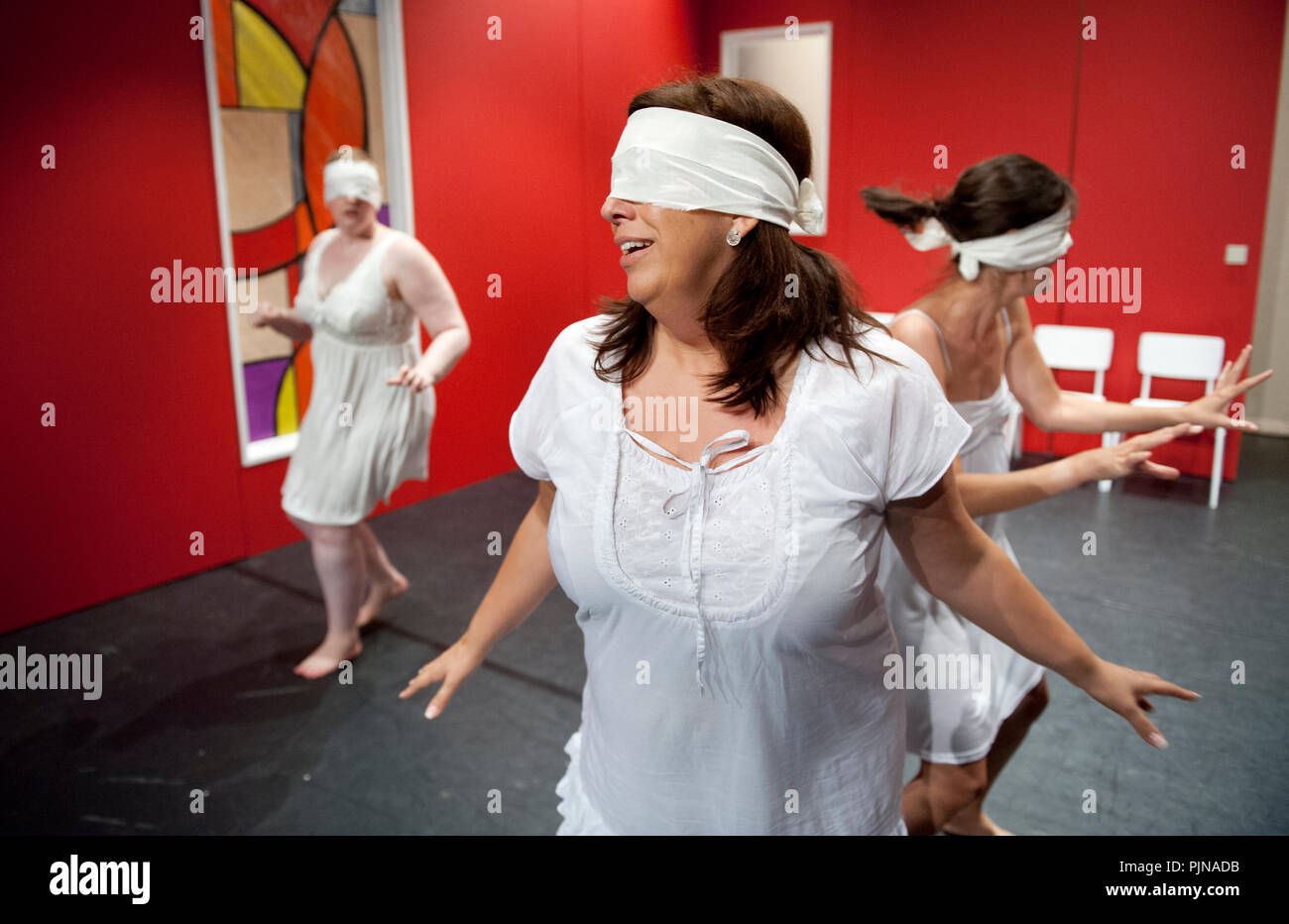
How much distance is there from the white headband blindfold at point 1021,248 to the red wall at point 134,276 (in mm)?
1295

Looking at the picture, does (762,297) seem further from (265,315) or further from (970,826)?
(265,315)

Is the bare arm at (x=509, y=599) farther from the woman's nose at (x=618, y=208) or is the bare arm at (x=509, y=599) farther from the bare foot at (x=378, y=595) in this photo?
the bare foot at (x=378, y=595)

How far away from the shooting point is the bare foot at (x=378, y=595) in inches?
149

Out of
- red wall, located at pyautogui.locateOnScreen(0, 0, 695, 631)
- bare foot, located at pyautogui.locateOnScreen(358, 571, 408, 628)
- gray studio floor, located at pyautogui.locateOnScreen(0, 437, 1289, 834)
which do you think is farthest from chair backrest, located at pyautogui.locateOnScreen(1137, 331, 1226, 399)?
bare foot, located at pyautogui.locateOnScreen(358, 571, 408, 628)

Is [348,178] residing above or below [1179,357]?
above

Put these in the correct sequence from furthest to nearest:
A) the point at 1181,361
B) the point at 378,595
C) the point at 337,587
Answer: the point at 1181,361 < the point at 378,595 < the point at 337,587

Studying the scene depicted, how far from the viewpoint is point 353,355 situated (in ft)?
10.7

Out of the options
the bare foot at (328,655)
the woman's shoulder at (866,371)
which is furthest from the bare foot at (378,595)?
the woman's shoulder at (866,371)

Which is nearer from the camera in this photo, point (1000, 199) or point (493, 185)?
point (1000, 199)

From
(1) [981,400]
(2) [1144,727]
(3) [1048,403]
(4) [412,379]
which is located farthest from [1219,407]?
(4) [412,379]

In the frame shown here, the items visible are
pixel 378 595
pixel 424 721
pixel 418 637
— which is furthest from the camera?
pixel 378 595

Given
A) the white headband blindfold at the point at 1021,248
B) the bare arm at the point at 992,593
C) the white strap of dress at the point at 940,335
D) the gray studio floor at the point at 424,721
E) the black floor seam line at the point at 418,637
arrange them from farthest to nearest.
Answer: the black floor seam line at the point at 418,637, the gray studio floor at the point at 424,721, the white headband blindfold at the point at 1021,248, the white strap of dress at the point at 940,335, the bare arm at the point at 992,593

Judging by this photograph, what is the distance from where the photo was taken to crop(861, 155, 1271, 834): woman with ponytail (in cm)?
198

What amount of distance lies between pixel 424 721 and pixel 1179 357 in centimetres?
488
